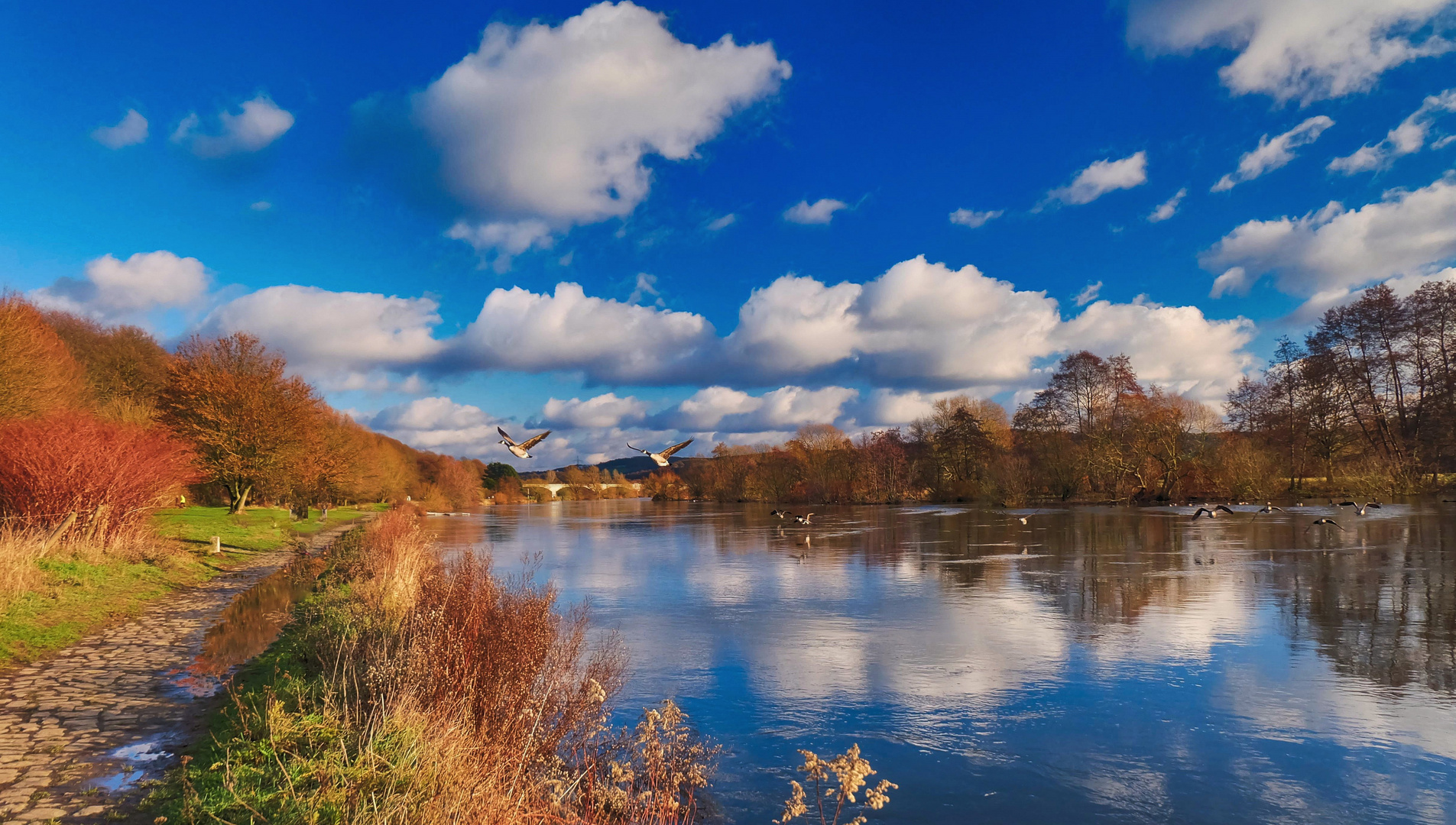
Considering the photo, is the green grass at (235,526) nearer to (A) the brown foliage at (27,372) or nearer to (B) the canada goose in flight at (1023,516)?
(A) the brown foliage at (27,372)

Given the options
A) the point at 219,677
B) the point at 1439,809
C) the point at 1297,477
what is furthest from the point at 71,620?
the point at 1297,477

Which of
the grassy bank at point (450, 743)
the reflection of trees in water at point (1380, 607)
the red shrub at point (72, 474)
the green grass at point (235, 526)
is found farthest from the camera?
the green grass at point (235, 526)

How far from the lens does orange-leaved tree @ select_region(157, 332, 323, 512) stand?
112 ft

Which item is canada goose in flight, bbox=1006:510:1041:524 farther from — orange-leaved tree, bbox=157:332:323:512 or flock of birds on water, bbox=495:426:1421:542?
orange-leaved tree, bbox=157:332:323:512

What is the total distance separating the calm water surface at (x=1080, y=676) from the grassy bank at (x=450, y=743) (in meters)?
1.21

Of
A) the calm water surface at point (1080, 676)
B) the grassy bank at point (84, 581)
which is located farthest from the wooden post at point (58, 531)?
the calm water surface at point (1080, 676)

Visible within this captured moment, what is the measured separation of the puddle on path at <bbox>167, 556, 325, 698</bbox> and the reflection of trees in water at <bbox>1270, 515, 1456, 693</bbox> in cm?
1558

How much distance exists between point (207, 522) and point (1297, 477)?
66.1 m

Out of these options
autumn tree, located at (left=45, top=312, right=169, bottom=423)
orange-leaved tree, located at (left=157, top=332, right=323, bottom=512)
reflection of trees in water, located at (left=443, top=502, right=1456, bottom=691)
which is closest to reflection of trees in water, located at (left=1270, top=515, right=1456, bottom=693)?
reflection of trees in water, located at (left=443, top=502, right=1456, bottom=691)

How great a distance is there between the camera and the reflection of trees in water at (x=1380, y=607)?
10203 mm

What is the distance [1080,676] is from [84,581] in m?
18.7

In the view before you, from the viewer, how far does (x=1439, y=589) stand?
599 inches

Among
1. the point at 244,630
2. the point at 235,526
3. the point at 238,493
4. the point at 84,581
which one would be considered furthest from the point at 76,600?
the point at 238,493

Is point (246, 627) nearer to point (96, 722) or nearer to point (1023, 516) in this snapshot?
point (96, 722)
